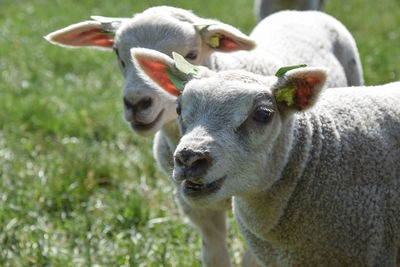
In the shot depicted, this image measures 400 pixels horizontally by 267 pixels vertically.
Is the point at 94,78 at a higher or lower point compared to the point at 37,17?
higher

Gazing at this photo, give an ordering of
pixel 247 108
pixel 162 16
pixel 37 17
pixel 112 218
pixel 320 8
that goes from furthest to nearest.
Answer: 1. pixel 37 17
2. pixel 320 8
3. pixel 112 218
4. pixel 162 16
5. pixel 247 108

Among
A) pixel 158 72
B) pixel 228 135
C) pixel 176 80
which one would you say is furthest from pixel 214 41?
pixel 228 135

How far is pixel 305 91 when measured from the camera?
2834 mm

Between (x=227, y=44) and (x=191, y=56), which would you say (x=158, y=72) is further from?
(x=227, y=44)

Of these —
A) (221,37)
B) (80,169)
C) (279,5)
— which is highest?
(221,37)

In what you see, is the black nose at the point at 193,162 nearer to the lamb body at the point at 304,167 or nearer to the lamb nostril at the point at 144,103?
the lamb body at the point at 304,167

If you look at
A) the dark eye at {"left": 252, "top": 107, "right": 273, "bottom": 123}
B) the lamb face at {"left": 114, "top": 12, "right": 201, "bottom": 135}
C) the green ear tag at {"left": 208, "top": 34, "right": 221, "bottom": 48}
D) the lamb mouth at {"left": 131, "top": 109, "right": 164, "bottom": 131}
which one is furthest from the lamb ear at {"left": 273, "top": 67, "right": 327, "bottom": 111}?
the green ear tag at {"left": 208, "top": 34, "right": 221, "bottom": 48}

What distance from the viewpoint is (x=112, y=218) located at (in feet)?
15.3

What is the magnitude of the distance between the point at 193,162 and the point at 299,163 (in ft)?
2.36

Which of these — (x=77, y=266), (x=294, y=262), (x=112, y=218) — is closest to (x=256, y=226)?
(x=294, y=262)

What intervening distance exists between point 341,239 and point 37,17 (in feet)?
31.4

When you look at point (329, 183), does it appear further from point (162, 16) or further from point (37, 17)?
point (37, 17)

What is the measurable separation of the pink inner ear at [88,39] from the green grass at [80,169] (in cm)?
126

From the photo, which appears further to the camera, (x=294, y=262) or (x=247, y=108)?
(x=294, y=262)
